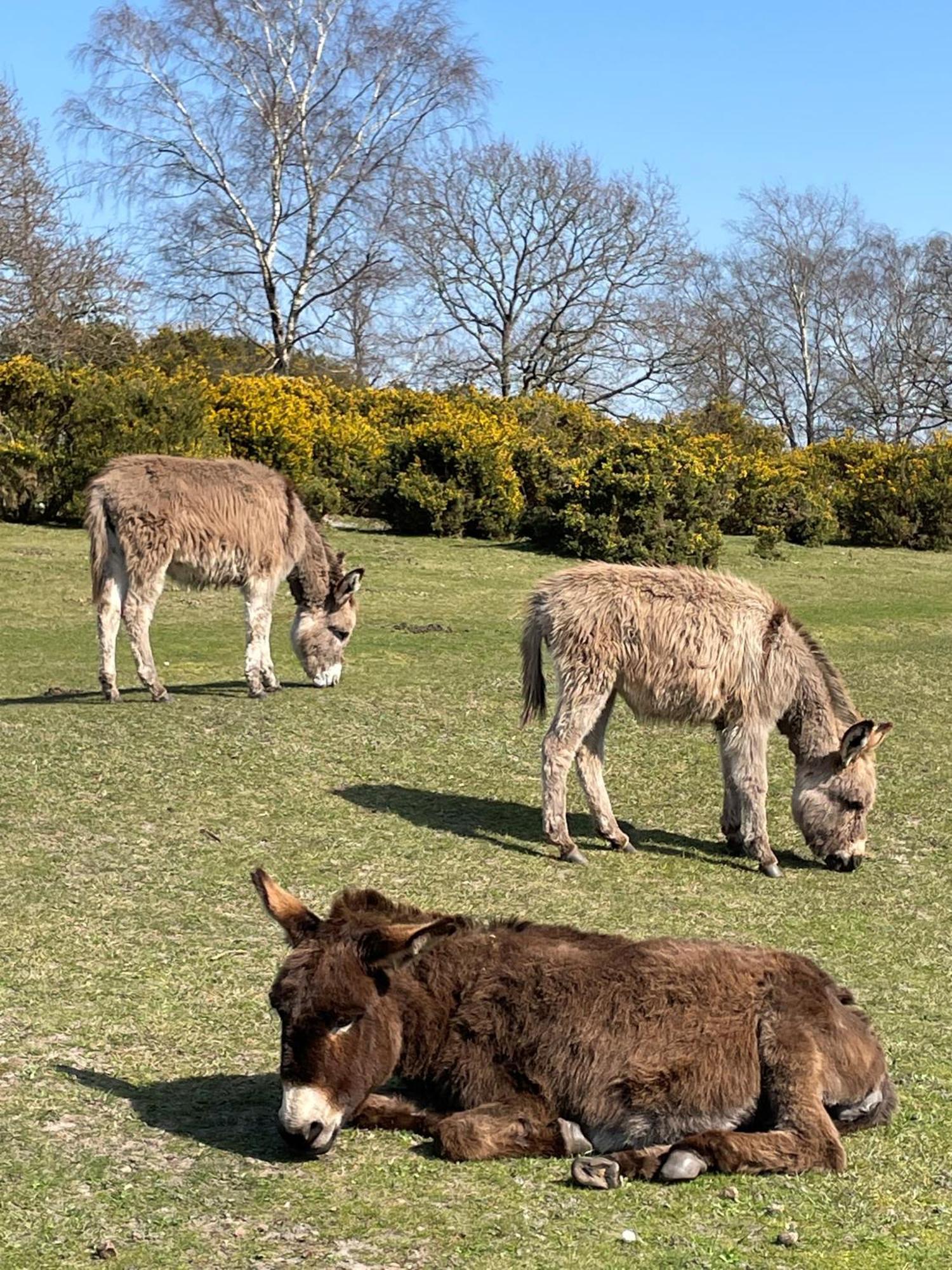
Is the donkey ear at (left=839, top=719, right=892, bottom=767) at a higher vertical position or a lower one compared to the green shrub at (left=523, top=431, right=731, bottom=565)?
lower

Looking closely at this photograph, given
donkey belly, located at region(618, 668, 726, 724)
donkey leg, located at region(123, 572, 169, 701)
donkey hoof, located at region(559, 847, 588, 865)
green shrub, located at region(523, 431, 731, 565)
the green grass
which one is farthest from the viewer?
green shrub, located at region(523, 431, 731, 565)

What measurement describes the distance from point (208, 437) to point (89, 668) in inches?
401

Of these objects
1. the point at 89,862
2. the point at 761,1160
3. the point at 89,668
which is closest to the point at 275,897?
the point at 761,1160

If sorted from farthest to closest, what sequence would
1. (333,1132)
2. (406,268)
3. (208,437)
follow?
(406,268)
(208,437)
(333,1132)

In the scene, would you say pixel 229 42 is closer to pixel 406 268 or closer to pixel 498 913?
pixel 406 268

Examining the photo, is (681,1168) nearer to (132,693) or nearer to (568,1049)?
(568,1049)

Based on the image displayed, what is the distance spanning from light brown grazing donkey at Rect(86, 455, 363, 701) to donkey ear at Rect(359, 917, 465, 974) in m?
8.50

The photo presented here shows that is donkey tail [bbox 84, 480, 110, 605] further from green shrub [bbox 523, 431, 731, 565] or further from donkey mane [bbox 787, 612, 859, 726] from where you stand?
green shrub [bbox 523, 431, 731, 565]

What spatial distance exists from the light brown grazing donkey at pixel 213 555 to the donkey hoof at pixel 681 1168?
29.6ft

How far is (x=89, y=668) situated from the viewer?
602 inches

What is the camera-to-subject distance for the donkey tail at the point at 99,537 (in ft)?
43.3

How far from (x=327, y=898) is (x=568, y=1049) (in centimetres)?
326

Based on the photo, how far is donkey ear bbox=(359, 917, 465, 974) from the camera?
4.93m

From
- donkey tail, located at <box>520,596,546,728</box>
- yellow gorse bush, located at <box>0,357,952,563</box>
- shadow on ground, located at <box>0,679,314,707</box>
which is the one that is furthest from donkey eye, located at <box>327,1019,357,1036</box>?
yellow gorse bush, located at <box>0,357,952,563</box>
